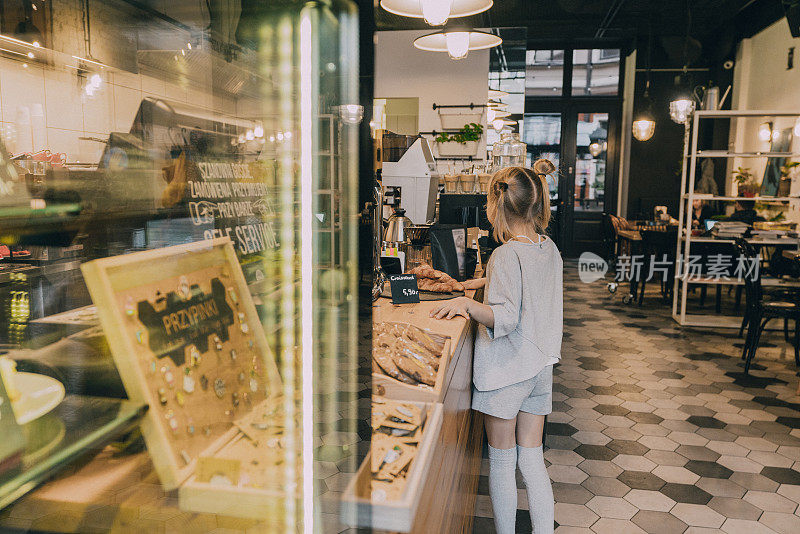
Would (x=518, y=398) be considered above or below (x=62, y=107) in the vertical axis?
below

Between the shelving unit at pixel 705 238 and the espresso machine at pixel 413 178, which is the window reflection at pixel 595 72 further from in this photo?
the espresso machine at pixel 413 178

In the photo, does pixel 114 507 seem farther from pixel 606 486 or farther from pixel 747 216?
pixel 747 216

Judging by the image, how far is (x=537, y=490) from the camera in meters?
2.26

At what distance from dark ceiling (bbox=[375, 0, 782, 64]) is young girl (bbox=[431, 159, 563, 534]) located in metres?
6.93

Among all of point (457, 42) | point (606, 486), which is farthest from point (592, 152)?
point (606, 486)

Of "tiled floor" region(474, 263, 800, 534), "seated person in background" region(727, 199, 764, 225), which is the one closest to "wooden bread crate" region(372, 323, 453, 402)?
"tiled floor" region(474, 263, 800, 534)

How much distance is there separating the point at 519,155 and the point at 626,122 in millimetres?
8417

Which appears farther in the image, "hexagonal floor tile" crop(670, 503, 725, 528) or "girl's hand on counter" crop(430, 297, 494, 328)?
"hexagonal floor tile" crop(670, 503, 725, 528)

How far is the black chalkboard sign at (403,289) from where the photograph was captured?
95.1 inches

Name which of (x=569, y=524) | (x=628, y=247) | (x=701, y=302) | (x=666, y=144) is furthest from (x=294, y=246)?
(x=666, y=144)

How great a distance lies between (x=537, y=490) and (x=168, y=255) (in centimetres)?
189

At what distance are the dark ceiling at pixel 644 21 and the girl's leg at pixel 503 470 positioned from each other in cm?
736

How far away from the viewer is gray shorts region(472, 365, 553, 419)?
217 cm

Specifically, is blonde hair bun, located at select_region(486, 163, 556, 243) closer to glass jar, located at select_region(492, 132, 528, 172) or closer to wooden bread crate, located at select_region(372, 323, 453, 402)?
wooden bread crate, located at select_region(372, 323, 453, 402)
